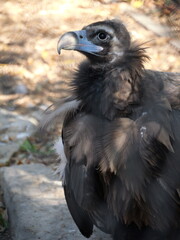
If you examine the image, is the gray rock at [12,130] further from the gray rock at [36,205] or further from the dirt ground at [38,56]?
the gray rock at [36,205]

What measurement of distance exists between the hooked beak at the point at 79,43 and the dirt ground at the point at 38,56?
154cm

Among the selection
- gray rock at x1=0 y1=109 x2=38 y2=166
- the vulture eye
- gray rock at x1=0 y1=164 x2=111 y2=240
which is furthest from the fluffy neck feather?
gray rock at x1=0 y1=109 x2=38 y2=166

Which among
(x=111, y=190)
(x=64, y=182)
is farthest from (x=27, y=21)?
(x=111, y=190)

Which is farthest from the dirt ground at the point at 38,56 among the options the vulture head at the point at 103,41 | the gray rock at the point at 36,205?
the vulture head at the point at 103,41

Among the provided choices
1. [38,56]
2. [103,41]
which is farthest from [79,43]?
[38,56]

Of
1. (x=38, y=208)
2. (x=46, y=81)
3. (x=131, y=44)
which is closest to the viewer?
(x=131, y=44)

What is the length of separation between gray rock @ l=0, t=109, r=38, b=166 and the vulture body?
137 centimetres

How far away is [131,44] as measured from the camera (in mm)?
2490

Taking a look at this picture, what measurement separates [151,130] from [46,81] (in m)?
2.47

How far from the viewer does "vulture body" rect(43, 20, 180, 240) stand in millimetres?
2254

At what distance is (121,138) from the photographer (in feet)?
7.46

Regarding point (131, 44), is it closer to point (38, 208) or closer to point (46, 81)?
point (38, 208)

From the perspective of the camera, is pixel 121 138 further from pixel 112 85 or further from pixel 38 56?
pixel 38 56

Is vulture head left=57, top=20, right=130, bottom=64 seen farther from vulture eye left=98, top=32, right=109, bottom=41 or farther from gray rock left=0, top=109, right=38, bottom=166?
gray rock left=0, top=109, right=38, bottom=166
